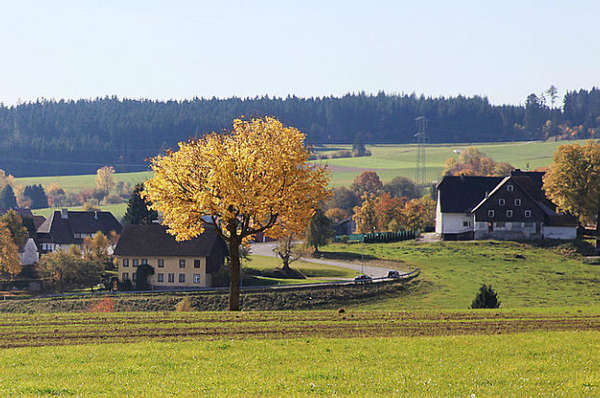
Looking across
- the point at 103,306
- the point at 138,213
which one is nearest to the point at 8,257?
the point at 138,213

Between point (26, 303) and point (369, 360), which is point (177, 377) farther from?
point (26, 303)

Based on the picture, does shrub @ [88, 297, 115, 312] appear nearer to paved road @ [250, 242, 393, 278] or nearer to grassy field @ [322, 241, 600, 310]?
grassy field @ [322, 241, 600, 310]

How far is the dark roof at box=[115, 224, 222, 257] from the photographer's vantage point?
92.7 metres

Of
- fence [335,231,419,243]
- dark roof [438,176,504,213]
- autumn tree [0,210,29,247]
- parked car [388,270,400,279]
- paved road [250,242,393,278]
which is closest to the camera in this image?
parked car [388,270,400,279]

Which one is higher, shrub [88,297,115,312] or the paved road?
the paved road

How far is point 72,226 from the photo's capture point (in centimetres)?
13225

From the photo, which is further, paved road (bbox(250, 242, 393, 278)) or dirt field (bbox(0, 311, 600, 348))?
paved road (bbox(250, 242, 393, 278))

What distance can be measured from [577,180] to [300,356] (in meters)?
85.3

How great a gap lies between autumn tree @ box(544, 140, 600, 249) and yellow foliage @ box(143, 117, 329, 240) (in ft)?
222

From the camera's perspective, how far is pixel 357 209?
14312cm

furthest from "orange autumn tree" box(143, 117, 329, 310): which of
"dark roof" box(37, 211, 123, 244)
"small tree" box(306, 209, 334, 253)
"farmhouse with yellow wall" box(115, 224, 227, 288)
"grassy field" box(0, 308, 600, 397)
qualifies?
"dark roof" box(37, 211, 123, 244)

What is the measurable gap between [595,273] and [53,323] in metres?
65.0

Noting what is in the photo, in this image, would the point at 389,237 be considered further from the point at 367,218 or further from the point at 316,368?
the point at 316,368

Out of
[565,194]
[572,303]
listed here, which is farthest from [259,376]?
[565,194]
